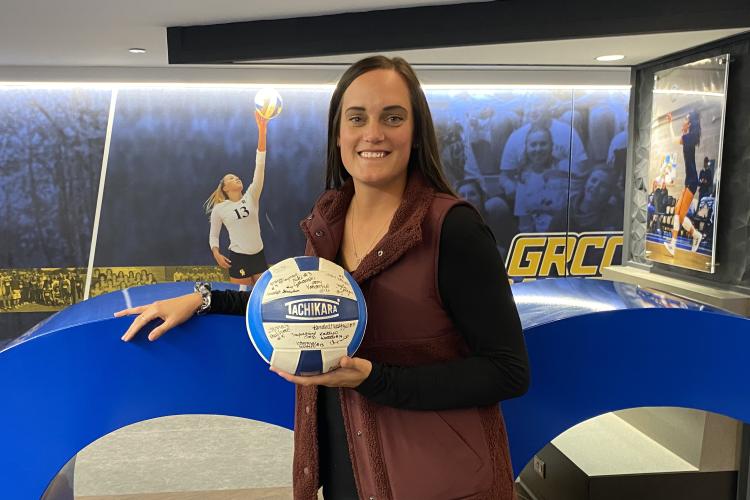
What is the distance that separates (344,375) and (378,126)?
0.48 m

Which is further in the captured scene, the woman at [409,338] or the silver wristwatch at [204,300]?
the silver wristwatch at [204,300]

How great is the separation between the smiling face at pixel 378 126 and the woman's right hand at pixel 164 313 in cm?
59

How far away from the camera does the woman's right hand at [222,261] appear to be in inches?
233

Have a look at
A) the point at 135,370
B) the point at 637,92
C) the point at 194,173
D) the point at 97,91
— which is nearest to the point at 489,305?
the point at 135,370

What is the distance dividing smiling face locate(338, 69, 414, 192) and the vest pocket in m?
0.48

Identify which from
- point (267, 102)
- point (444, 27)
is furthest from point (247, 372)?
point (267, 102)

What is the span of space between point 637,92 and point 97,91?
464 centimetres

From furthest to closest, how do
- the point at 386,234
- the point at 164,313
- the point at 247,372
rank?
the point at 247,372 < the point at 164,313 < the point at 386,234

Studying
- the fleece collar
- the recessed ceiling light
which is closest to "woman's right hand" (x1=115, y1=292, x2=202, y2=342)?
the fleece collar

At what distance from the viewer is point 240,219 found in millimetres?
5914

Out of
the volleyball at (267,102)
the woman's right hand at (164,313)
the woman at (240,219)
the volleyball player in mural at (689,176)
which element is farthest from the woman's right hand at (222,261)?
the woman's right hand at (164,313)

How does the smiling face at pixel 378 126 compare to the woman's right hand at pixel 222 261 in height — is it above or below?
above

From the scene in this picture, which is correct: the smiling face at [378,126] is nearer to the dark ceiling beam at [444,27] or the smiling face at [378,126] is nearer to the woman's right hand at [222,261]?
the dark ceiling beam at [444,27]

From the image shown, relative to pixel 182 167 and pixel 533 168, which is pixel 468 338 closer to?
pixel 182 167
